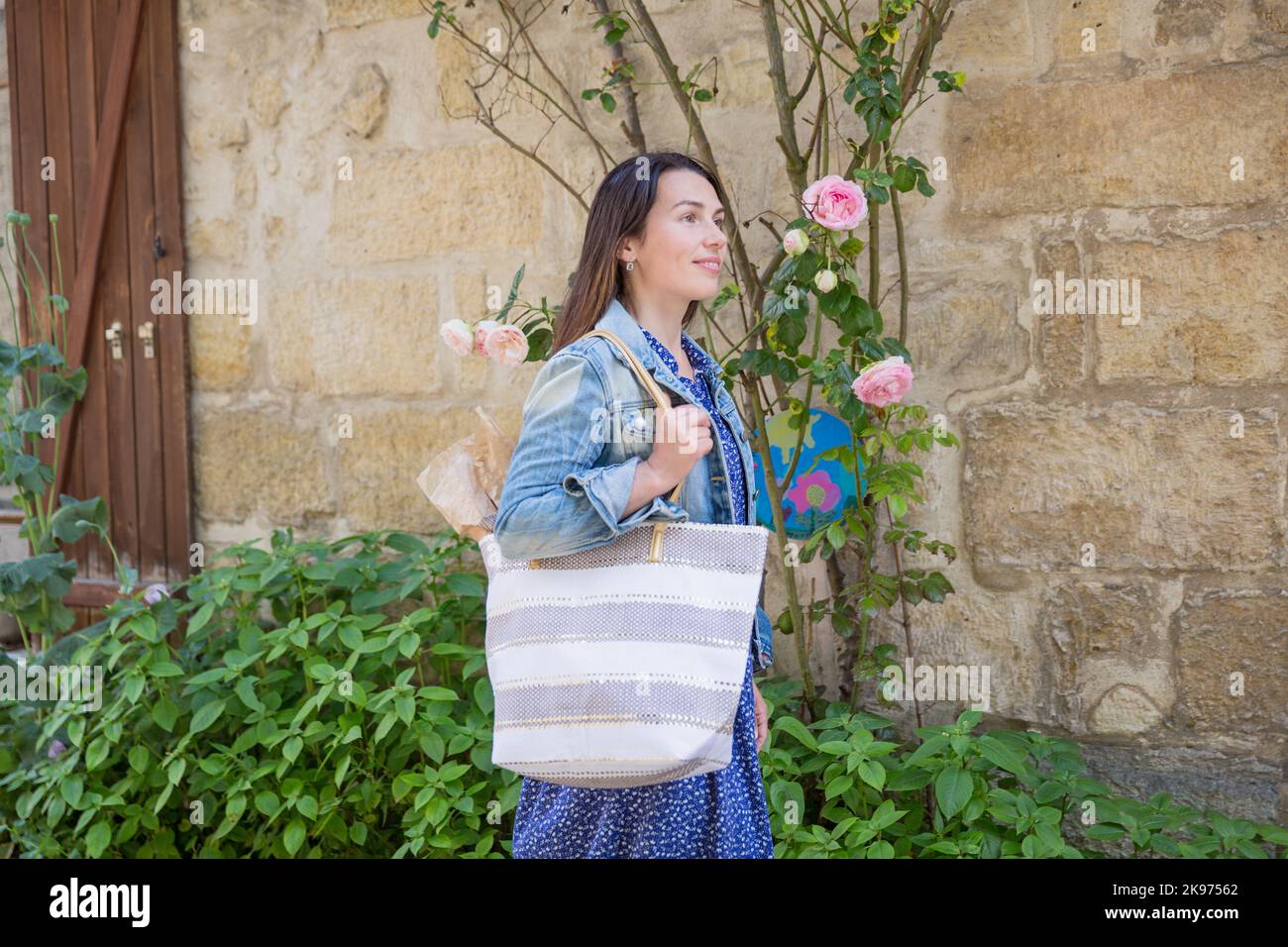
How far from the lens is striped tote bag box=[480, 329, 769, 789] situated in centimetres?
161

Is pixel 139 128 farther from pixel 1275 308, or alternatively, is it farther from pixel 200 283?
pixel 1275 308

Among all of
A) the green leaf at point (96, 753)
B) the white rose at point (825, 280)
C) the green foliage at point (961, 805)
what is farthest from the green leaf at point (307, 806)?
the white rose at point (825, 280)

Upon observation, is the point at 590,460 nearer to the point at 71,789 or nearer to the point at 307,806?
the point at 307,806

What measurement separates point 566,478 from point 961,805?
123 cm

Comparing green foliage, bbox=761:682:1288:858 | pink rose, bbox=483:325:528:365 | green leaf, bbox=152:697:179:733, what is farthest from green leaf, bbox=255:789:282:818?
pink rose, bbox=483:325:528:365

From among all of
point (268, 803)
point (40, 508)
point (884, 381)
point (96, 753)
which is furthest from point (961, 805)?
point (40, 508)

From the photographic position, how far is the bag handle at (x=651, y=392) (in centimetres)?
165

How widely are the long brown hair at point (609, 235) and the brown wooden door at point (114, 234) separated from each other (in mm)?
2303

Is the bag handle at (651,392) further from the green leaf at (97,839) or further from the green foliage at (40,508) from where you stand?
the green foliage at (40,508)

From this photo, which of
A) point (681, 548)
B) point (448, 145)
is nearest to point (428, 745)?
point (681, 548)

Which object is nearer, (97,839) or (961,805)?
(961,805)

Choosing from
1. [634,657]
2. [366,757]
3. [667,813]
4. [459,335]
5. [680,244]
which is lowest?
[366,757]

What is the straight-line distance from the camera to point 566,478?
1.64 meters

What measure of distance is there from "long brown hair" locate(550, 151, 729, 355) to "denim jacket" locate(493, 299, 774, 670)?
60 millimetres
